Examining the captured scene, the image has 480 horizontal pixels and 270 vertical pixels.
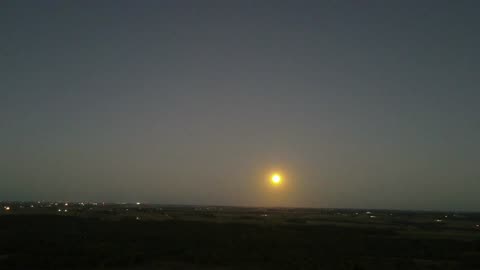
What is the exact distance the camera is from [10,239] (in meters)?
45.8

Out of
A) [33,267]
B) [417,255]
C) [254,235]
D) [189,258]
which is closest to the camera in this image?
[33,267]

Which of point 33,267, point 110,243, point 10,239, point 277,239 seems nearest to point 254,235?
point 277,239

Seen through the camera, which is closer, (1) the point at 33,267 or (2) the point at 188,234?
(1) the point at 33,267

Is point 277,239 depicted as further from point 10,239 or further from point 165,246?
point 10,239

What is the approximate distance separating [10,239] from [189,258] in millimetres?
20349

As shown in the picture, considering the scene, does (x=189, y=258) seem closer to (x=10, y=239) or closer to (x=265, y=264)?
(x=265, y=264)

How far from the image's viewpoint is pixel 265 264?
34312 mm

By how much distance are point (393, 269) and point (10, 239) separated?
35475mm

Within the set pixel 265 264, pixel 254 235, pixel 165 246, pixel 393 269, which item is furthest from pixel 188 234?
pixel 393 269

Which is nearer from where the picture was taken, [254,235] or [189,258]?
[189,258]

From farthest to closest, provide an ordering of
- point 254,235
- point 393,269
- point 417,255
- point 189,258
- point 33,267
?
point 254,235 < point 417,255 < point 189,258 < point 393,269 < point 33,267

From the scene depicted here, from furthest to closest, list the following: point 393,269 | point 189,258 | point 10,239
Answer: point 10,239, point 189,258, point 393,269

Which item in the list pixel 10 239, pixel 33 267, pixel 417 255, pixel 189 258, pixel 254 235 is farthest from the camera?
pixel 254 235

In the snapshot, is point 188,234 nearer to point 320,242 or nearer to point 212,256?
point 320,242
